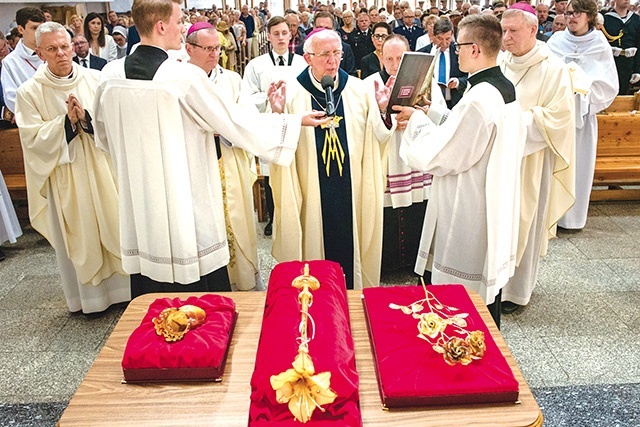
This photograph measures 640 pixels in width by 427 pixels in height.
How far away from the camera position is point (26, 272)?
15.6 feet

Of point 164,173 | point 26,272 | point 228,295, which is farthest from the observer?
point 26,272

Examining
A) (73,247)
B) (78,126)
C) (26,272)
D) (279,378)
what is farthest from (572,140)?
(26,272)

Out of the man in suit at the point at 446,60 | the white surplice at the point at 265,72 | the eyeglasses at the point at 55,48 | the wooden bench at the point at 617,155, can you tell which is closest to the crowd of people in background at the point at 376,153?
the eyeglasses at the point at 55,48

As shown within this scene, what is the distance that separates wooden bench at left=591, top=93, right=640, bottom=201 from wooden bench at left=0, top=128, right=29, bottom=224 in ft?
18.2

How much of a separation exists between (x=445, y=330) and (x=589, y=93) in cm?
369

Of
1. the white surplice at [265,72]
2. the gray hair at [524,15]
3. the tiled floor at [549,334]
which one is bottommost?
the tiled floor at [549,334]

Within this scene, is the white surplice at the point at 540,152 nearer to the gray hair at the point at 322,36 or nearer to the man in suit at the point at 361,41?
the gray hair at the point at 322,36

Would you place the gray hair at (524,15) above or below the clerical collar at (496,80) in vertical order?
above

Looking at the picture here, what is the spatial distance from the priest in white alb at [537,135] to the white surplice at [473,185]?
1.54ft

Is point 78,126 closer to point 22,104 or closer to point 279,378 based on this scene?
point 22,104

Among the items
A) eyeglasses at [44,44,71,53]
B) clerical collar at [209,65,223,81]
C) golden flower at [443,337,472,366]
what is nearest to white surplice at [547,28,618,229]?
clerical collar at [209,65,223,81]

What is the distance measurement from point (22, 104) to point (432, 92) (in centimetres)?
265

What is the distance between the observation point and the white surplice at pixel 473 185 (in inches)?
107

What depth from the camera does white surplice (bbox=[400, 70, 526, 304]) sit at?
273 cm
